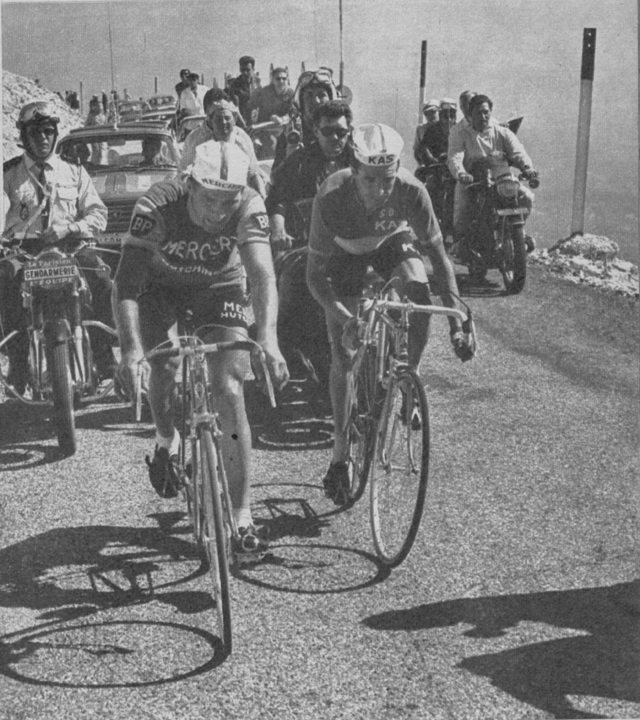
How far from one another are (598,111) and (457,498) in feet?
6.08

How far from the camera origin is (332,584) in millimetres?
4750

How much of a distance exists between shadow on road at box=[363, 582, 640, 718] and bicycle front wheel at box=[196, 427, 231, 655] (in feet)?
1.83

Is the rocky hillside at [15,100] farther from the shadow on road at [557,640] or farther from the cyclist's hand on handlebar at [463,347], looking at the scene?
the shadow on road at [557,640]

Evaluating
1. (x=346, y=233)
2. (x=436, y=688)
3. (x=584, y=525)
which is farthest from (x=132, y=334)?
(x=584, y=525)

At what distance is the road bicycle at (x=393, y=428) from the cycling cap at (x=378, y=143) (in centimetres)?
59

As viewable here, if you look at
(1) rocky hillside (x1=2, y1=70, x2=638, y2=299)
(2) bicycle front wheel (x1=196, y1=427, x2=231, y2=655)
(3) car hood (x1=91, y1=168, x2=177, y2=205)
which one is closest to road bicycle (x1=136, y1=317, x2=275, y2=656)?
(2) bicycle front wheel (x1=196, y1=427, x2=231, y2=655)

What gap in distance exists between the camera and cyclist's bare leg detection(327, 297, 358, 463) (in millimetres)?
5586

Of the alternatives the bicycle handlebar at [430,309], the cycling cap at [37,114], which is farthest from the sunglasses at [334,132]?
the bicycle handlebar at [430,309]

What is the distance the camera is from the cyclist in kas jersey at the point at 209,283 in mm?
4547

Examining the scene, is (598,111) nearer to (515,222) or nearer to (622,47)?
(622,47)

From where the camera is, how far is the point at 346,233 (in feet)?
18.2

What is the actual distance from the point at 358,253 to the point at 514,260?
401 centimetres

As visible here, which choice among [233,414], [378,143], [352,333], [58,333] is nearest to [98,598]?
[233,414]

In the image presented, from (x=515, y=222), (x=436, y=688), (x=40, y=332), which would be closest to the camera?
(x=436, y=688)
